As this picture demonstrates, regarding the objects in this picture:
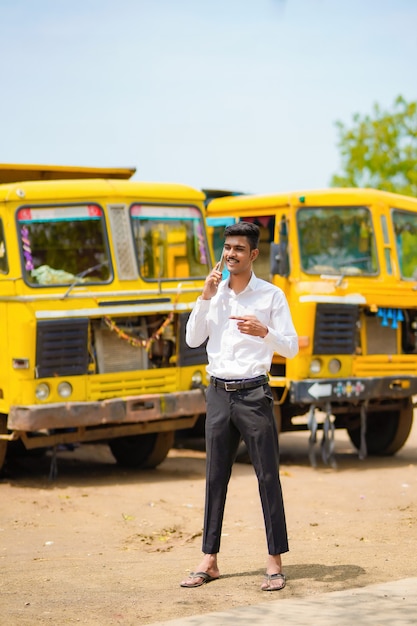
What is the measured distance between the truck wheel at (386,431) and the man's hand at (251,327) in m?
6.79

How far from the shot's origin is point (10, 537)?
334 inches

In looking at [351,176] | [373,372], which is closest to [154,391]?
[373,372]

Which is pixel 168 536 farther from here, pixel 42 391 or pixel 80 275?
pixel 80 275

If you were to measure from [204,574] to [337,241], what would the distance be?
6.09 meters

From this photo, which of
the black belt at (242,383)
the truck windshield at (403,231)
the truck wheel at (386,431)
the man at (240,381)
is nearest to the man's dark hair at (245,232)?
the man at (240,381)

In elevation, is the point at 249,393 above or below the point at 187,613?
above

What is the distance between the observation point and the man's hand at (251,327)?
20.7ft

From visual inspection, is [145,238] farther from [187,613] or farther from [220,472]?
[187,613]

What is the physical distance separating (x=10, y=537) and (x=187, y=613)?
2.88m

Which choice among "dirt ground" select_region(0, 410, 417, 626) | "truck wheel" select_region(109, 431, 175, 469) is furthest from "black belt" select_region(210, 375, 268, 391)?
"truck wheel" select_region(109, 431, 175, 469)

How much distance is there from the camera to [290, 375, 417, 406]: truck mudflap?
38.0 feet

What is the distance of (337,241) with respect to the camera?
39.7 ft

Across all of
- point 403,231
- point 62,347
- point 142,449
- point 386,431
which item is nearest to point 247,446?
point 62,347

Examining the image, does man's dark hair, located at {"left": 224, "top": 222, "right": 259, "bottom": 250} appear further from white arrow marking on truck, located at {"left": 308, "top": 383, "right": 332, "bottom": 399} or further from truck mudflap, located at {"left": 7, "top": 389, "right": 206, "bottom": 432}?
white arrow marking on truck, located at {"left": 308, "top": 383, "right": 332, "bottom": 399}
